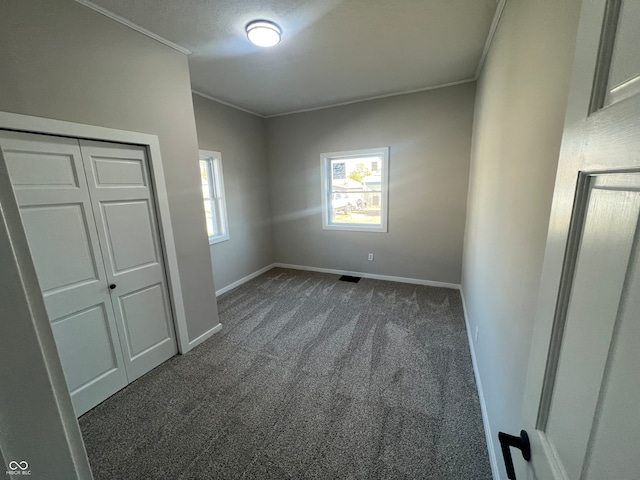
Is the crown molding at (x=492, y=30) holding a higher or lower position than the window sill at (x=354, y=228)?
higher

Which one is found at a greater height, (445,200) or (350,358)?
(445,200)

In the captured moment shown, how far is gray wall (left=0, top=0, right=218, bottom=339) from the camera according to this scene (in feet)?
4.68

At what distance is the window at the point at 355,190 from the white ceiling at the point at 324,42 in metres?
0.89

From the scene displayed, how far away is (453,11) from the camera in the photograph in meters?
1.83

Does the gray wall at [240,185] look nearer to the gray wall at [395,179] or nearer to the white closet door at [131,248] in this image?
the gray wall at [395,179]

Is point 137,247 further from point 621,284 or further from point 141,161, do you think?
point 621,284

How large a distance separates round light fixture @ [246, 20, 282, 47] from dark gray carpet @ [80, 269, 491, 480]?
2.66 metres

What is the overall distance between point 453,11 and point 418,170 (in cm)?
189

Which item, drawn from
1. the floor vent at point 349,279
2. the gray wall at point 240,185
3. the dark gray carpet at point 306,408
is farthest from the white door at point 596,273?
the gray wall at point 240,185

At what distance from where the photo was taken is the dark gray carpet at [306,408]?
1450 mm

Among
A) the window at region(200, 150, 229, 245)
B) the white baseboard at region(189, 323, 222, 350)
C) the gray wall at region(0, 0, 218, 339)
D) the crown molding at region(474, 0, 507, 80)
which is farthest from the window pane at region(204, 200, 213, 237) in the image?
the crown molding at region(474, 0, 507, 80)

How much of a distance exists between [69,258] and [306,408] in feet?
6.30

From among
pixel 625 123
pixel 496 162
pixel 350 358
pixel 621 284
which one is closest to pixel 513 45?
pixel 496 162

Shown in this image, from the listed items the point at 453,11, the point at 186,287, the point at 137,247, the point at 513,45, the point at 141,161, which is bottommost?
the point at 186,287
